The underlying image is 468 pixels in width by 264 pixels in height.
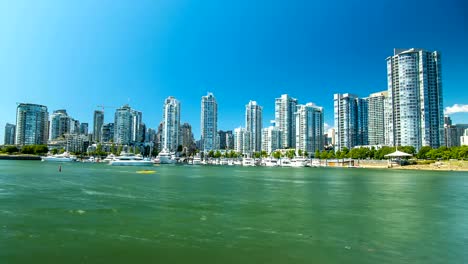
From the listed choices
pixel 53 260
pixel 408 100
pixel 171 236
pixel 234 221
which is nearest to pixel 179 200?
pixel 234 221

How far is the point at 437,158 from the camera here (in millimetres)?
168250

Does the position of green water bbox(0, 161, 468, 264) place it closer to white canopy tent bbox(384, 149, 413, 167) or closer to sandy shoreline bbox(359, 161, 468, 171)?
sandy shoreline bbox(359, 161, 468, 171)

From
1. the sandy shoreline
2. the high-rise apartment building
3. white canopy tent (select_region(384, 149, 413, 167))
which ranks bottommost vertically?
the sandy shoreline

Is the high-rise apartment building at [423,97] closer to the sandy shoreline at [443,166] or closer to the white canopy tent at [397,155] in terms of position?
the white canopy tent at [397,155]

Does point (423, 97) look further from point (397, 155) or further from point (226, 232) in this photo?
point (226, 232)

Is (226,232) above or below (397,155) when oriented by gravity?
below

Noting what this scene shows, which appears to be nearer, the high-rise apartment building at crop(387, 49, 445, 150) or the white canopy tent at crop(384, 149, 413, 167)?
the white canopy tent at crop(384, 149, 413, 167)

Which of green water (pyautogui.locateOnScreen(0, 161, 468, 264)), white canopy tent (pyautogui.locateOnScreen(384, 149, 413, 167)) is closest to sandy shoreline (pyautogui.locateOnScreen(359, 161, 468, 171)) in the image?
white canopy tent (pyautogui.locateOnScreen(384, 149, 413, 167))

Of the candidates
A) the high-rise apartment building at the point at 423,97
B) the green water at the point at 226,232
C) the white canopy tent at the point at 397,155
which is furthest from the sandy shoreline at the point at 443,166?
the green water at the point at 226,232

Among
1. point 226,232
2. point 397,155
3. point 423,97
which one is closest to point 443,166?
point 397,155

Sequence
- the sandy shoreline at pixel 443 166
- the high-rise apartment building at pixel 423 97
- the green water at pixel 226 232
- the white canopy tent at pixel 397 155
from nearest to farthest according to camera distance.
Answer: the green water at pixel 226 232
the sandy shoreline at pixel 443 166
the white canopy tent at pixel 397 155
the high-rise apartment building at pixel 423 97

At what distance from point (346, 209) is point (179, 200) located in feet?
61.7

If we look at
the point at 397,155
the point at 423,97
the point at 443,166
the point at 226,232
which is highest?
the point at 423,97

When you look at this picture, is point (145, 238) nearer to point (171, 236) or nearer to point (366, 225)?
point (171, 236)
